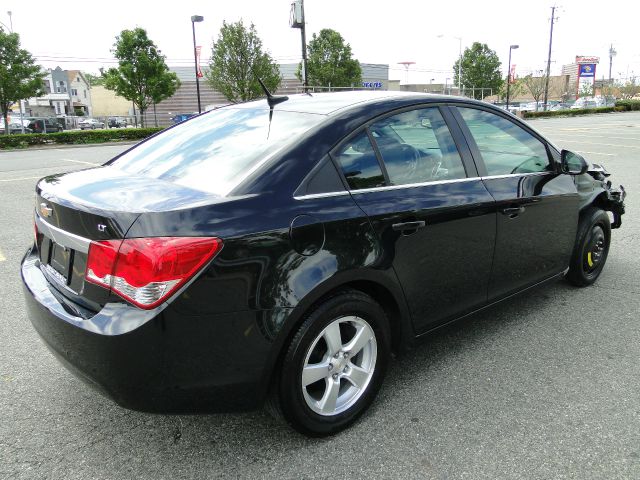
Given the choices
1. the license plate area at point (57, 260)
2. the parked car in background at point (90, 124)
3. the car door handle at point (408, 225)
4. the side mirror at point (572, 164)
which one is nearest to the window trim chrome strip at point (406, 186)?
the car door handle at point (408, 225)

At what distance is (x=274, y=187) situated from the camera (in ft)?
7.49

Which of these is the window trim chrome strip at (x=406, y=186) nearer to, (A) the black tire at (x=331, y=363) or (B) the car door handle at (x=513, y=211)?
(B) the car door handle at (x=513, y=211)

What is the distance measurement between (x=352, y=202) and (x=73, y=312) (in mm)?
1300

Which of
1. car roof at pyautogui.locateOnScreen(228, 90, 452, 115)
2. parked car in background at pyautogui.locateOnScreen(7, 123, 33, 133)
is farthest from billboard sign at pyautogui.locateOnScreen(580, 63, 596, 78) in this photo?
car roof at pyautogui.locateOnScreen(228, 90, 452, 115)

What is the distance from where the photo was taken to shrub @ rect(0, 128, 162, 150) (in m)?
24.1

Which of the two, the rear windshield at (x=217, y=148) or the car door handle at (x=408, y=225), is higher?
the rear windshield at (x=217, y=148)

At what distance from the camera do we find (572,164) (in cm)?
382

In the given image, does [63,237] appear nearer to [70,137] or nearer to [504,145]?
[504,145]

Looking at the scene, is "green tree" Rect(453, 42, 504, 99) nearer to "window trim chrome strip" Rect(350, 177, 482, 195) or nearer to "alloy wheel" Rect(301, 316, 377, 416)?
"window trim chrome strip" Rect(350, 177, 482, 195)

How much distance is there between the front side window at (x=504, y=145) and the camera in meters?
3.27

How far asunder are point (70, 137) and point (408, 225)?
27.4 meters

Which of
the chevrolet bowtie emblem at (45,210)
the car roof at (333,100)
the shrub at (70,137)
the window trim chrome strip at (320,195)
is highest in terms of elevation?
the car roof at (333,100)

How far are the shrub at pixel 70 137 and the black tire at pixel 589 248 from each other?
24.5 m

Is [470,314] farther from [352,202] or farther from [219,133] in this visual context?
[219,133]
